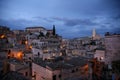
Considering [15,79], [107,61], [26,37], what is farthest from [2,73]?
[26,37]

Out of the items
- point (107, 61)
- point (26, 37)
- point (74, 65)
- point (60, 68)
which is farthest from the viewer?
point (26, 37)

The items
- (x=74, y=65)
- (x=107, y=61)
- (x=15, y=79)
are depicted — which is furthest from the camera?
(x=74, y=65)

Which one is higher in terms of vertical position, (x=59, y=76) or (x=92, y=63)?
(x=92, y=63)

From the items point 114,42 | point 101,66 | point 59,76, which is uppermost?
point 114,42

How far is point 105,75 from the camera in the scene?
9.03 metres

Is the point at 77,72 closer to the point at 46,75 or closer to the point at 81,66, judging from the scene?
the point at 81,66

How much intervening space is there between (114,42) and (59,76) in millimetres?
4745

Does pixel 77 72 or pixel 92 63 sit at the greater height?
pixel 92 63

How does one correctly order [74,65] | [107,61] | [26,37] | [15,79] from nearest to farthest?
1. [15,79]
2. [107,61]
3. [74,65]
4. [26,37]

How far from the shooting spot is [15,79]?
9.02m

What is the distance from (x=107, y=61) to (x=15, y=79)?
532 cm

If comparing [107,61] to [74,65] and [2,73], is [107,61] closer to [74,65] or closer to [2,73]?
[74,65]

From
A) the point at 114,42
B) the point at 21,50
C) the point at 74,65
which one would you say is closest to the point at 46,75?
the point at 74,65

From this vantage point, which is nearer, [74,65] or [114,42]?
[114,42]
